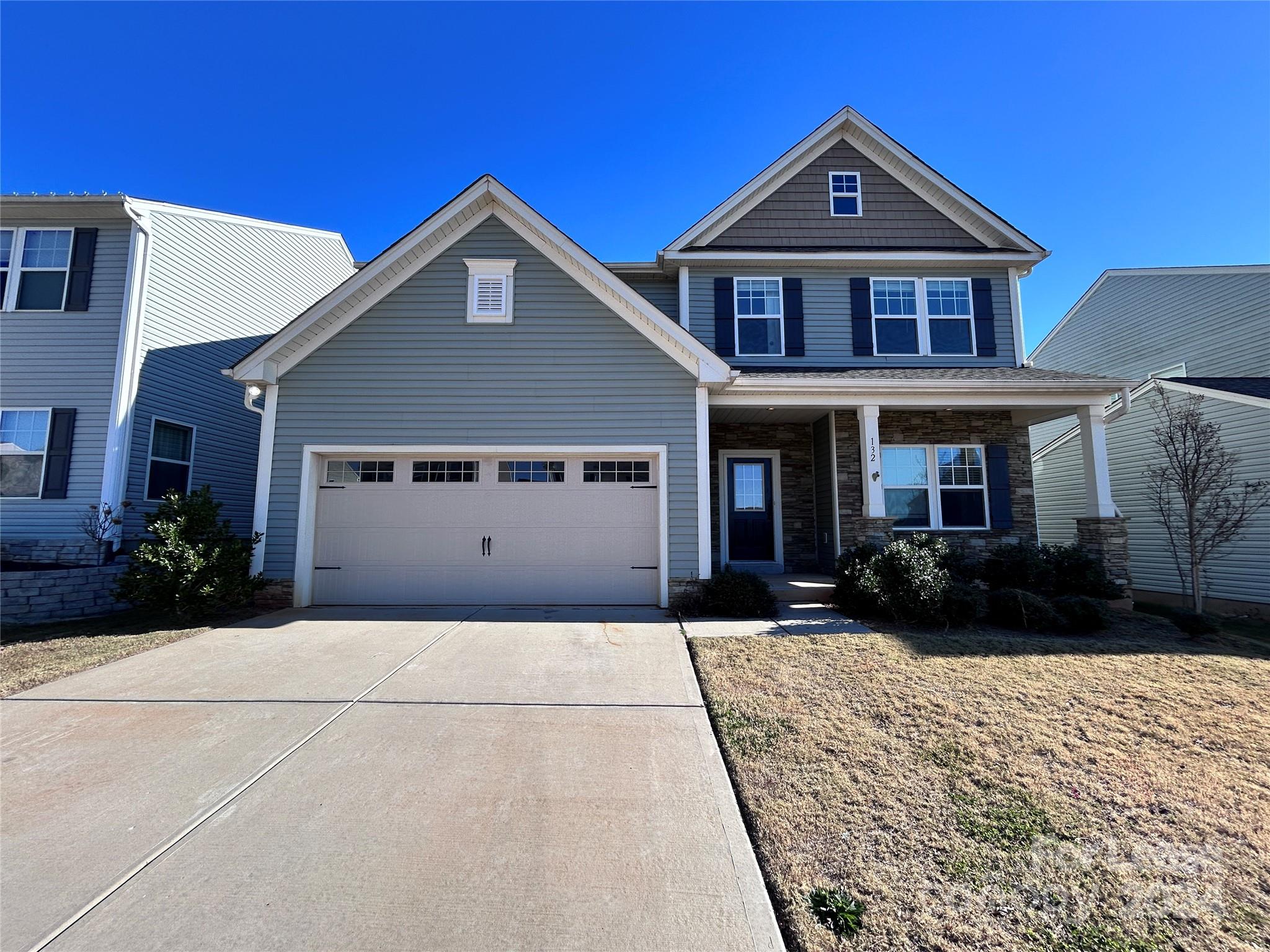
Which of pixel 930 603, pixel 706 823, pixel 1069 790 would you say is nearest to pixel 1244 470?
pixel 930 603

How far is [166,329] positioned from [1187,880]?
553 inches

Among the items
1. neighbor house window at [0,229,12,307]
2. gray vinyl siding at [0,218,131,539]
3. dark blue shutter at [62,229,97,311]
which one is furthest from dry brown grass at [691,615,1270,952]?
neighbor house window at [0,229,12,307]

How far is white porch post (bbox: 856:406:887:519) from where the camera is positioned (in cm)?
904

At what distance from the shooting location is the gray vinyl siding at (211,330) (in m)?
9.77

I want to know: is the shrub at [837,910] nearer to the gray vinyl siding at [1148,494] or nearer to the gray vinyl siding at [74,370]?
the gray vinyl siding at [74,370]

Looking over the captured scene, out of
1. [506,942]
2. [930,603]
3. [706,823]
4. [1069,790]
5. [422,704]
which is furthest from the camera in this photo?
[930,603]

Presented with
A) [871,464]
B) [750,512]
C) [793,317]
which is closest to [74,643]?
[750,512]

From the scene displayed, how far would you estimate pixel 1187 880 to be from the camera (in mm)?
2461

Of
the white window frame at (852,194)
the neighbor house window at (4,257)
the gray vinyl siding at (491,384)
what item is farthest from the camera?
the white window frame at (852,194)

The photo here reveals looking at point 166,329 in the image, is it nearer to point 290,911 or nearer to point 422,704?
point 422,704

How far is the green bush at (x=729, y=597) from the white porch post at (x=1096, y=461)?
5.77 meters

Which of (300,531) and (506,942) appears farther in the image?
(300,531)

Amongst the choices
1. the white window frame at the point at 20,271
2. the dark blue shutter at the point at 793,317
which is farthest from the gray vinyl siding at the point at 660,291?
the white window frame at the point at 20,271

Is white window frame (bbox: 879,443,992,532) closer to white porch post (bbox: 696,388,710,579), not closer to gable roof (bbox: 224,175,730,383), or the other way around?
white porch post (bbox: 696,388,710,579)
